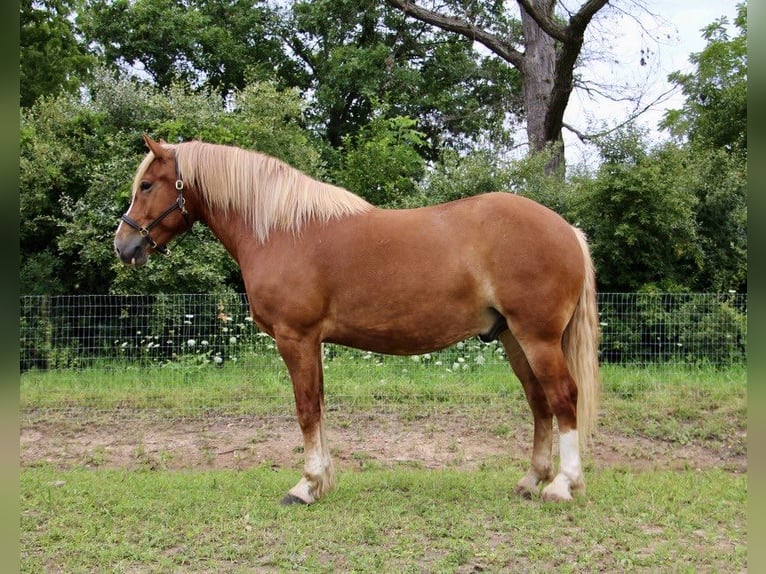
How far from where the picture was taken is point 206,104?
960cm

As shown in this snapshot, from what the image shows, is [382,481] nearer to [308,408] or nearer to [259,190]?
[308,408]

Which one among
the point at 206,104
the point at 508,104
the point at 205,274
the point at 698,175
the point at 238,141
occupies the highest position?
the point at 508,104

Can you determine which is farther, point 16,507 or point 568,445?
point 568,445

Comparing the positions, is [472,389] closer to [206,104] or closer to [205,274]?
[205,274]

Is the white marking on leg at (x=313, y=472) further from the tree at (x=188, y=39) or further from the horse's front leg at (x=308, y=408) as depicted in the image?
the tree at (x=188, y=39)

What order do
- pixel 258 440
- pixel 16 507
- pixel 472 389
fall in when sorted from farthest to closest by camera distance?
pixel 472 389
pixel 258 440
pixel 16 507

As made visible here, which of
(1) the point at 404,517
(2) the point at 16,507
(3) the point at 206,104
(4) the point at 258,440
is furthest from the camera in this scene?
(3) the point at 206,104

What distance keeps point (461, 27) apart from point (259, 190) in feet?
31.1

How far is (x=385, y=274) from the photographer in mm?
3906

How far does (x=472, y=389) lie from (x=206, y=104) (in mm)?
6142

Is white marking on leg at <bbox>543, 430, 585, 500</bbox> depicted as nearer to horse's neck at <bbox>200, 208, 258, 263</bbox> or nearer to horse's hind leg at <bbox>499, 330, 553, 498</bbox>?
horse's hind leg at <bbox>499, 330, 553, 498</bbox>

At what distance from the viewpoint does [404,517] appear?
3.71 m

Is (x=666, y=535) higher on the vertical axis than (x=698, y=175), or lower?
lower

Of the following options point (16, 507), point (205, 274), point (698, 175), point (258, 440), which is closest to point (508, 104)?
point (698, 175)
